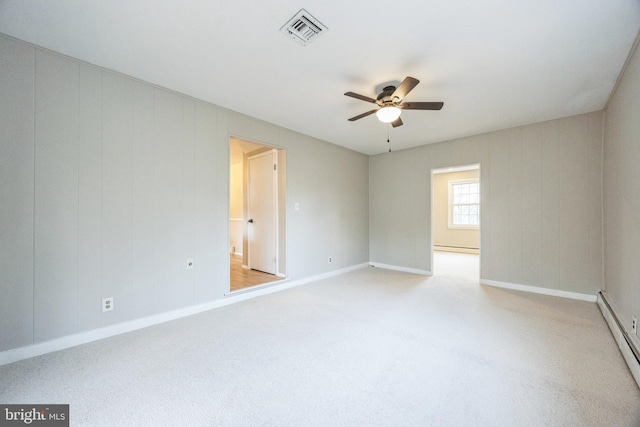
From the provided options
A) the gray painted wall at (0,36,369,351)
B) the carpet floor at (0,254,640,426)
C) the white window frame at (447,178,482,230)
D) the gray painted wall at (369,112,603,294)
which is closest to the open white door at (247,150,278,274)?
the gray painted wall at (0,36,369,351)

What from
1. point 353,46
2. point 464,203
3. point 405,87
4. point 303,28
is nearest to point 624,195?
point 405,87

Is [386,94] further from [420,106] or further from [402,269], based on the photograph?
[402,269]

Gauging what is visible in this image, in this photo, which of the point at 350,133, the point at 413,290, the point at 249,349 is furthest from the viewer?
the point at 350,133

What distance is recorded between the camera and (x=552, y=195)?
362 cm

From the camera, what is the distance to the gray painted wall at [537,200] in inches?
132

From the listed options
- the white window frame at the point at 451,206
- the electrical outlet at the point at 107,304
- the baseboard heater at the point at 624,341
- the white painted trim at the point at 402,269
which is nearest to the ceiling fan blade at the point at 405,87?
the baseboard heater at the point at 624,341

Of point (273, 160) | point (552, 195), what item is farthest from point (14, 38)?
point (552, 195)

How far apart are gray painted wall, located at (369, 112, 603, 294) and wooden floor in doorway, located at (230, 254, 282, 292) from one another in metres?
3.02

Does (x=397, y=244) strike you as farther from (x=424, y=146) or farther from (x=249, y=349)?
(x=249, y=349)

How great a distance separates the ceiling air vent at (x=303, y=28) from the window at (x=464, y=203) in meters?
7.13

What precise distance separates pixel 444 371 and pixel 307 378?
3.30 ft

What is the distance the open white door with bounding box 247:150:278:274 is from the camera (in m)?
4.38

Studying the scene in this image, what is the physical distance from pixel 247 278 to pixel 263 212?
1.21m

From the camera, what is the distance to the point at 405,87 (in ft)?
7.62
